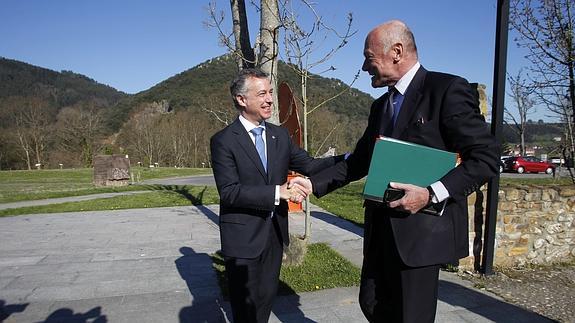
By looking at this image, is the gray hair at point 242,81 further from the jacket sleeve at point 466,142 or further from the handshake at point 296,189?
the jacket sleeve at point 466,142

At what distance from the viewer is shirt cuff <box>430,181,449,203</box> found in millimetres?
1903

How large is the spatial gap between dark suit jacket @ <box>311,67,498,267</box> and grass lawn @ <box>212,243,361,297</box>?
9.01ft

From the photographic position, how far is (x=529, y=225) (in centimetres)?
539

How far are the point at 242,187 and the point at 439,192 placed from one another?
1.19 metres

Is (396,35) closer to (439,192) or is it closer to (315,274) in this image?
(439,192)

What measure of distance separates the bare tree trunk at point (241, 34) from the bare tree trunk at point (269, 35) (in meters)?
0.31

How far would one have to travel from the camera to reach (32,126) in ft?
152

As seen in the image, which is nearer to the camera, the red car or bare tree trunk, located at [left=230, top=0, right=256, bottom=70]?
bare tree trunk, located at [left=230, top=0, right=256, bottom=70]

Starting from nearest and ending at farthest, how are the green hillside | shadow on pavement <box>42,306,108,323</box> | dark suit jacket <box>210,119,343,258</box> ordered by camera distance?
dark suit jacket <box>210,119,343,258</box>
shadow on pavement <box>42,306,108,323</box>
the green hillside

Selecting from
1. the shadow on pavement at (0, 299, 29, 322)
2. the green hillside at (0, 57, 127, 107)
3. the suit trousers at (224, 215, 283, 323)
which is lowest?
the shadow on pavement at (0, 299, 29, 322)

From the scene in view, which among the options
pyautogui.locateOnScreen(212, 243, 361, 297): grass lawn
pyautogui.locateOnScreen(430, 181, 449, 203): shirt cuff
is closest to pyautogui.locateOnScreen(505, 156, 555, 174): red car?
pyautogui.locateOnScreen(212, 243, 361, 297): grass lawn

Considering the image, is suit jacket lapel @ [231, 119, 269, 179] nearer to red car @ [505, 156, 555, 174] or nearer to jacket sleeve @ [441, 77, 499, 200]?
jacket sleeve @ [441, 77, 499, 200]

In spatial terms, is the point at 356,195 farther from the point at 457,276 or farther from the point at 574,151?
the point at 457,276

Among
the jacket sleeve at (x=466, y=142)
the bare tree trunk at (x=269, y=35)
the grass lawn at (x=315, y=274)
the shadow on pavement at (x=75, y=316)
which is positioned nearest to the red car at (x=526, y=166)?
the grass lawn at (x=315, y=274)
